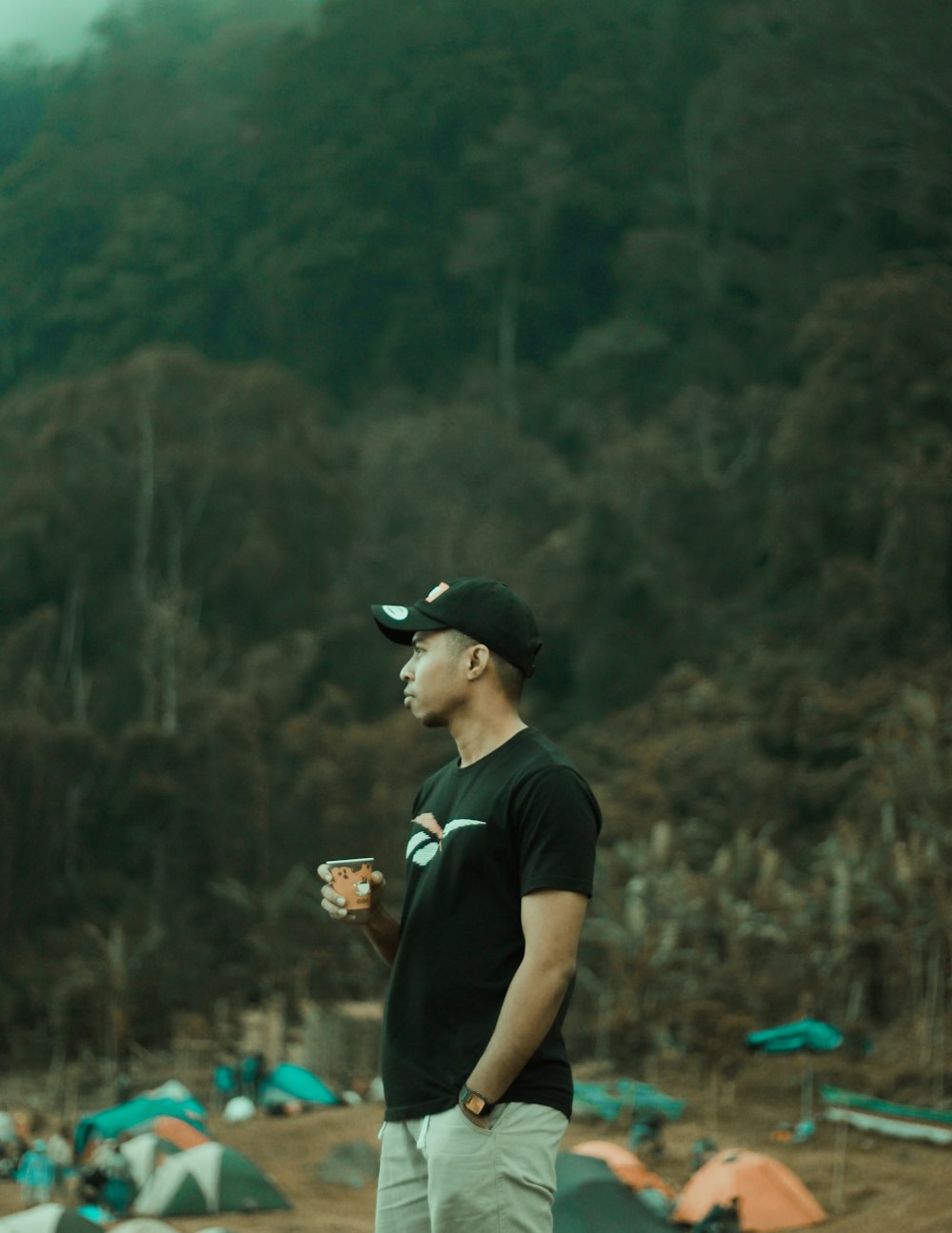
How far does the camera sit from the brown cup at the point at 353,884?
2.80 meters

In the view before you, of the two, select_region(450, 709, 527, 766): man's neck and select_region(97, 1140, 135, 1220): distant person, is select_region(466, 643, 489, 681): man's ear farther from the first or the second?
select_region(97, 1140, 135, 1220): distant person

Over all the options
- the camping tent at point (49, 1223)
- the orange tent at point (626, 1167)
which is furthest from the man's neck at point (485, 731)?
the orange tent at point (626, 1167)

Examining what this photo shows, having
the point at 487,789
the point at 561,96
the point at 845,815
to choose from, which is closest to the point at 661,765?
the point at 845,815

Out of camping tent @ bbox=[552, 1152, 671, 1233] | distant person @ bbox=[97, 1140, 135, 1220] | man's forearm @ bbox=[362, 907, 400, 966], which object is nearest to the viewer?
man's forearm @ bbox=[362, 907, 400, 966]

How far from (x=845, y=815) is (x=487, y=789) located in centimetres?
2022

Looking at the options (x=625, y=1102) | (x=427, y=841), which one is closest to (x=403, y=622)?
(x=427, y=841)

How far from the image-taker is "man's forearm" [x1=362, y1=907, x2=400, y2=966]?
2852 millimetres

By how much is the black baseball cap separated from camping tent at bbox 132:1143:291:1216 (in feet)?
19.3

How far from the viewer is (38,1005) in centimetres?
2164

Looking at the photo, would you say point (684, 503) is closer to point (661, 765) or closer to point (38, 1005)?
point (661, 765)

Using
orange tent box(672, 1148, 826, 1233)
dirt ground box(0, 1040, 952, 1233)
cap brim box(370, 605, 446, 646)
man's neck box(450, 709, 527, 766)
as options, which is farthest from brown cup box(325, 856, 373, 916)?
orange tent box(672, 1148, 826, 1233)

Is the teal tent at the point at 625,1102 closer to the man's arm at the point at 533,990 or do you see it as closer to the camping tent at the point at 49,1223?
the camping tent at the point at 49,1223

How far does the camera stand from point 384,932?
288cm

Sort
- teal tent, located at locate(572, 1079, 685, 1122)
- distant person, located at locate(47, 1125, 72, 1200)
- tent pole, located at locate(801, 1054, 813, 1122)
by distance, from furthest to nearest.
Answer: teal tent, located at locate(572, 1079, 685, 1122) → tent pole, located at locate(801, 1054, 813, 1122) → distant person, located at locate(47, 1125, 72, 1200)
